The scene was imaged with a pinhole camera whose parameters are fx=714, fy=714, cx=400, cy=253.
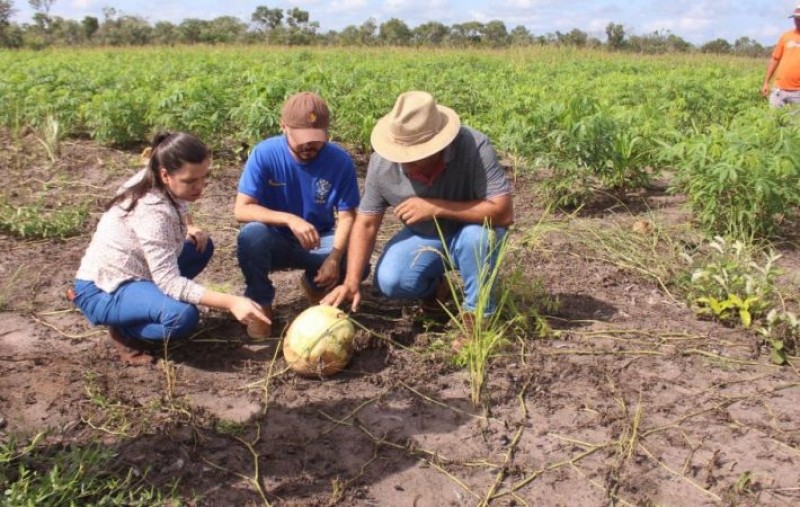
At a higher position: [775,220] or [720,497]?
[775,220]

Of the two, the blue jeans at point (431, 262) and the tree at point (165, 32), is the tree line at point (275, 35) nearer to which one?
the tree at point (165, 32)

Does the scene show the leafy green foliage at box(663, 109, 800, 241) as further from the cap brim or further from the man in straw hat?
the cap brim

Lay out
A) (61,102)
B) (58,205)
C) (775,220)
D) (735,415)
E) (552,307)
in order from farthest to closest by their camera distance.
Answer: (61,102) < (58,205) < (775,220) < (552,307) < (735,415)

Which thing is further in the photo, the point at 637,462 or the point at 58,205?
the point at 58,205

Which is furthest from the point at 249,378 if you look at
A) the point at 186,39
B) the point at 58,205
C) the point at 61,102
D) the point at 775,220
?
the point at 186,39

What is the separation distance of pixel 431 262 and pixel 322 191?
71cm

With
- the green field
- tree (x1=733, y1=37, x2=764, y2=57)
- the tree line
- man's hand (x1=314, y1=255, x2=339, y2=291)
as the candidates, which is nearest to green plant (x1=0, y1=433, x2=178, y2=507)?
man's hand (x1=314, y1=255, x2=339, y2=291)

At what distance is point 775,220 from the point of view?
4.94m

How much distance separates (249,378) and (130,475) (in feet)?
3.07

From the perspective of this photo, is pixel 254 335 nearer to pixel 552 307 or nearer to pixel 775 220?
pixel 552 307

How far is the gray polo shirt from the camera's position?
133 inches

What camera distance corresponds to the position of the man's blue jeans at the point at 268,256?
3.65 meters

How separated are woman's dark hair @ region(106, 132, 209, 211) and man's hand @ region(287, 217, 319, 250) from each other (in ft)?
1.89

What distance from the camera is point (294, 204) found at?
384 centimetres
